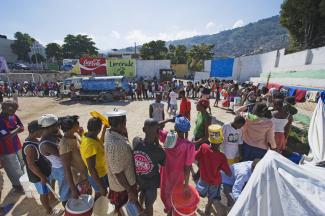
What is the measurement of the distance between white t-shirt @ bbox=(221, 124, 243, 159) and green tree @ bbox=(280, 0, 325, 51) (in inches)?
853

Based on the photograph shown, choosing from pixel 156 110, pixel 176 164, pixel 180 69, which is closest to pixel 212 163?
pixel 176 164

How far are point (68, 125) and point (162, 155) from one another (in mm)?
1343

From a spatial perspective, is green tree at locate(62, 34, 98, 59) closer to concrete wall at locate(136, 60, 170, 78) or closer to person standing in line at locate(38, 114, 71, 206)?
concrete wall at locate(136, 60, 170, 78)

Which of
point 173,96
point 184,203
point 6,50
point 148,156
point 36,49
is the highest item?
point 36,49

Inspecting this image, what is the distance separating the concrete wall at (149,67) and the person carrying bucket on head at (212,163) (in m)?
26.7

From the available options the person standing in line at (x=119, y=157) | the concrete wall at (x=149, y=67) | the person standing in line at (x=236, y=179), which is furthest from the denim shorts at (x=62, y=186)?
the concrete wall at (x=149, y=67)

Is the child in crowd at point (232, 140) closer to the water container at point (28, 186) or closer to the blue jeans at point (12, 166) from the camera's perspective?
the water container at point (28, 186)

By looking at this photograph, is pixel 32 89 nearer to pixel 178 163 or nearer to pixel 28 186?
pixel 28 186

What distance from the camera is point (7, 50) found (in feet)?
189

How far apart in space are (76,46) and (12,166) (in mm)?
65794

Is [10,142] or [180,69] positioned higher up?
[180,69]

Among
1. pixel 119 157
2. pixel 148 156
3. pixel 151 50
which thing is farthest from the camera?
pixel 151 50

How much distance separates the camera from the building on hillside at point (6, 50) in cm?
5572

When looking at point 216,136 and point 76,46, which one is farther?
point 76,46
